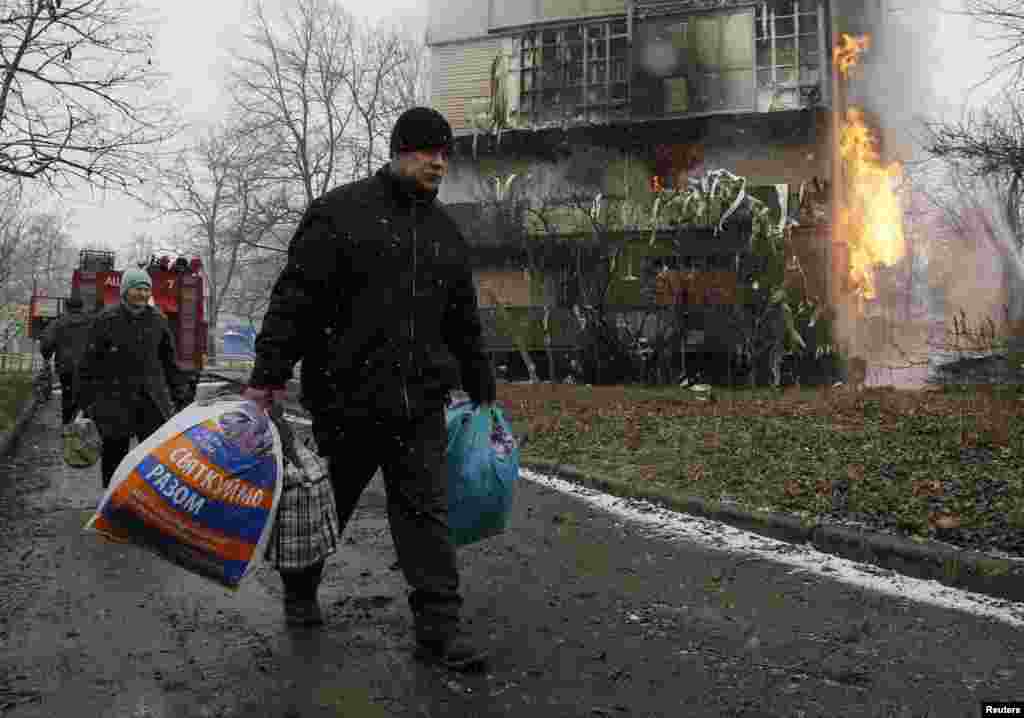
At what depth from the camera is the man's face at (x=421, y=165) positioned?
3139 millimetres

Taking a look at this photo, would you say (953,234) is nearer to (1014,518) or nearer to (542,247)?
(542,247)

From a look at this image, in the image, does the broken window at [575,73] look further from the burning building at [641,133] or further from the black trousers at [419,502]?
the black trousers at [419,502]

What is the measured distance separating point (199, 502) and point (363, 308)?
93 centimetres

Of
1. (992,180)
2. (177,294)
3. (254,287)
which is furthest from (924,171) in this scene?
(254,287)

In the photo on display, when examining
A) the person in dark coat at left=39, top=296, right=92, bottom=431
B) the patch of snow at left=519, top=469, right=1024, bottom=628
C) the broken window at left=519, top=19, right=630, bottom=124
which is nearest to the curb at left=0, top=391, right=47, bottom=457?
the person in dark coat at left=39, top=296, right=92, bottom=431

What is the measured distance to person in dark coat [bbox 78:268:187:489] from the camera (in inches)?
227

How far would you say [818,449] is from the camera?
7.38 m

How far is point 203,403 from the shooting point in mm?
3260

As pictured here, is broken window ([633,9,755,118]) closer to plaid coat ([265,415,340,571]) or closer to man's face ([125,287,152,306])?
man's face ([125,287,152,306])

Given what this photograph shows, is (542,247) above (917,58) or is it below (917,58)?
below

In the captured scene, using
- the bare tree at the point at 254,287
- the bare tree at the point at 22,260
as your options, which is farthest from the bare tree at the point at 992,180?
the bare tree at the point at 254,287

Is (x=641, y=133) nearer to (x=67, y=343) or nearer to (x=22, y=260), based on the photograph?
(x=67, y=343)

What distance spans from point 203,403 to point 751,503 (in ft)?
13.0

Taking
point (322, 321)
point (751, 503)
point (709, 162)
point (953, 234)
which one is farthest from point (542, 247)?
point (953, 234)
